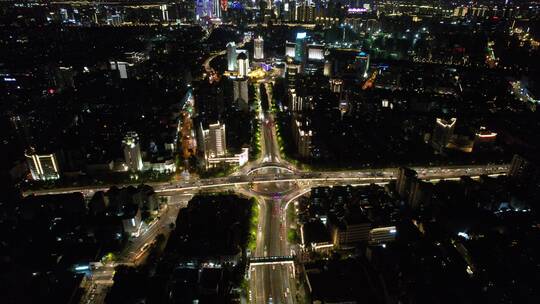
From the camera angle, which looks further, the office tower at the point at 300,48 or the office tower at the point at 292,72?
the office tower at the point at 300,48

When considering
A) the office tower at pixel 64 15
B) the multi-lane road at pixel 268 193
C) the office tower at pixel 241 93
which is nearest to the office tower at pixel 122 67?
the office tower at pixel 241 93

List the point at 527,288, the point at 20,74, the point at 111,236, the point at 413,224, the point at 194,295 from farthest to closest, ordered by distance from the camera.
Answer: the point at 20,74, the point at 413,224, the point at 111,236, the point at 527,288, the point at 194,295

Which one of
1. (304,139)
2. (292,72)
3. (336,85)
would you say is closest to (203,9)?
(292,72)

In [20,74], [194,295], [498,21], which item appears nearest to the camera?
[194,295]

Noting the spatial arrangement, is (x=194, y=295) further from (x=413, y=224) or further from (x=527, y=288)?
(x=527, y=288)

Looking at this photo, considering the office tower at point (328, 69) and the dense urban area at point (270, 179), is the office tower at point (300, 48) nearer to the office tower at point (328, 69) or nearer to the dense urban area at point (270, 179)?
the dense urban area at point (270, 179)

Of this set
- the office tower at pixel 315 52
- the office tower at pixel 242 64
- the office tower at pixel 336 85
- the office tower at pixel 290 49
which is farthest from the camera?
the office tower at pixel 290 49

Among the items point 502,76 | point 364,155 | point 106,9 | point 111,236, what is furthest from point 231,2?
point 111,236
